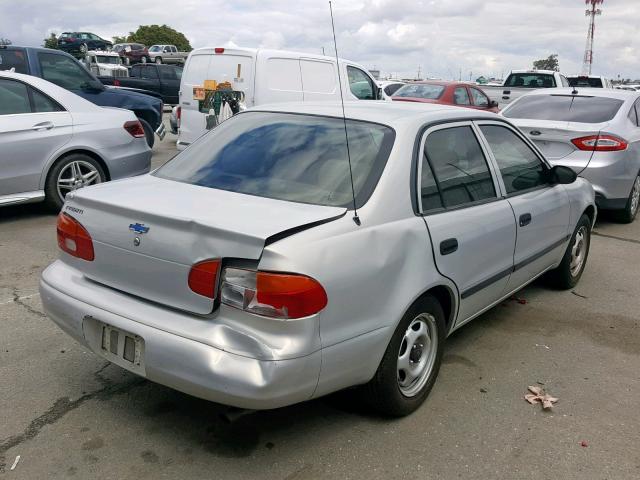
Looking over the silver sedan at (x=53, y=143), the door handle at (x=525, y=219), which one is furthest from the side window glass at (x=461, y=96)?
the door handle at (x=525, y=219)

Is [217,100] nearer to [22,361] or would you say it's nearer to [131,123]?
[131,123]

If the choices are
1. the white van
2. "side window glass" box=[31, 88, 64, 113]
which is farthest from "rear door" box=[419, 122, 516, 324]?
the white van

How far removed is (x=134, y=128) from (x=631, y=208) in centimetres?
614

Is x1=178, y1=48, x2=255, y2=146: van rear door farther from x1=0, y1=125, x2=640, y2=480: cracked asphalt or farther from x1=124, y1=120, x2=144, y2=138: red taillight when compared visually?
x1=0, y1=125, x2=640, y2=480: cracked asphalt

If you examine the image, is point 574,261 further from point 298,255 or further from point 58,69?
point 58,69

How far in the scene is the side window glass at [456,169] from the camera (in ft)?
11.2

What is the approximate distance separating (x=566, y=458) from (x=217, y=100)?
761 centimetres

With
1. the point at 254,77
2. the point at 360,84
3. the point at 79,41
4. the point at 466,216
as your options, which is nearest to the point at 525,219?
the point at 466,216

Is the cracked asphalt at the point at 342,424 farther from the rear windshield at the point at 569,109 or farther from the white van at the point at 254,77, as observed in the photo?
the white van at the point at 254,77

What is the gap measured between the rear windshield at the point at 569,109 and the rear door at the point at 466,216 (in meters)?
4.15

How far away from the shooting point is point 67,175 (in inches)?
279

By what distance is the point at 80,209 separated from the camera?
3121 mm

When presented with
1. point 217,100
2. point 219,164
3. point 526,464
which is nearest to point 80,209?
point 219,164

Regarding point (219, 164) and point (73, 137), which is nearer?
point (219, 164)
